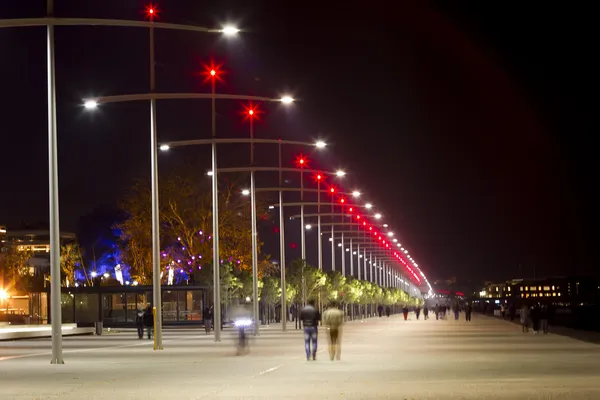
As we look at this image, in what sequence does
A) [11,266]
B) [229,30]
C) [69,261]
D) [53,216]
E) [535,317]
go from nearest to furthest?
[53,216], [229,30], [535,317], [69,261], [11,266]

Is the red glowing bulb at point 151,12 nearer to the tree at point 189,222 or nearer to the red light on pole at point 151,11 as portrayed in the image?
the red light on pole at point 151,11

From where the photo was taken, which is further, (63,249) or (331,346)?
(63,249)

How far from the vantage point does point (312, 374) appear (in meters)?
26.7

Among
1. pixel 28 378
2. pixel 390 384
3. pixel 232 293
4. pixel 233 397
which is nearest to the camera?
pixel 233 397

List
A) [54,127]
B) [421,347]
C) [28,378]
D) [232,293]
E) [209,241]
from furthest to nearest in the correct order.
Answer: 1. [209,241]
2. [232,293]
3. [421,347]
4. [54,127]
5. [28,378]

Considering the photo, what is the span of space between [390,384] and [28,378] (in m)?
8.76

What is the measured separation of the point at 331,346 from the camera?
33.3m

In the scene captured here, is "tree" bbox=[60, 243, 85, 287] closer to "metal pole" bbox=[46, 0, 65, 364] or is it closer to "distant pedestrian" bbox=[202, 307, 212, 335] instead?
"distant pedestrian" bbox=[202, 307, 212, 335]

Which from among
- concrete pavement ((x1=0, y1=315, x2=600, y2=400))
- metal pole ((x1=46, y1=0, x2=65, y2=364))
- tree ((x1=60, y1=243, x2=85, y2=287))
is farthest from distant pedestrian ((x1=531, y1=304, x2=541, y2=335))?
tree ((x1=60, y1=243, x2=85, y2=287))

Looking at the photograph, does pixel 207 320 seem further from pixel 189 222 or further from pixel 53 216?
pixel 53 216

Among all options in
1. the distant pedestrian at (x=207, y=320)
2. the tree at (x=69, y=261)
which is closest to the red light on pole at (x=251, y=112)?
the distant pedestrian at (x=207, y=320)

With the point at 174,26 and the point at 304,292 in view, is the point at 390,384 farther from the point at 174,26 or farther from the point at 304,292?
the point at 304,292

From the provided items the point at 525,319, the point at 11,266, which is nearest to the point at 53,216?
the point at 525,319

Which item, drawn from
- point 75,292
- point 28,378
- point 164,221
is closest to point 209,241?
point 164,221
